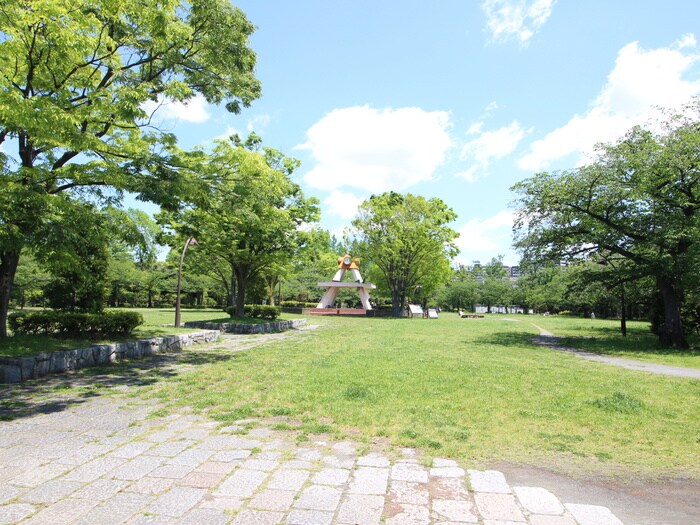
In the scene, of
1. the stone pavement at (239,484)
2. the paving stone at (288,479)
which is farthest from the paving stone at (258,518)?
the paving stone at (288,479)

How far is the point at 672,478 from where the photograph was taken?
378 cm

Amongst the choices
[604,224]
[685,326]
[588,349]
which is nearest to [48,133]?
[588,349]

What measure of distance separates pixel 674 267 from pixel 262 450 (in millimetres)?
14454

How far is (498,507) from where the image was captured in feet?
10.2

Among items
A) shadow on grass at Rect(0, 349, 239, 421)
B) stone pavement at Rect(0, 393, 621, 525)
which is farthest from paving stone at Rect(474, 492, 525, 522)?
shadow on grass at Rect(0, 349, 239, 421)

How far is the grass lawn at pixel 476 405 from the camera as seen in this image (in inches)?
171

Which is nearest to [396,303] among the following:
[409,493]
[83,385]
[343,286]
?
[343,286]

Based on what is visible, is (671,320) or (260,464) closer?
(260,464)

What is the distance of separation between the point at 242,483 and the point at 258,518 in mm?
588

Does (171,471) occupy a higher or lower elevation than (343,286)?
lower

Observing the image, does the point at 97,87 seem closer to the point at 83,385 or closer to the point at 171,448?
the point at 83,385

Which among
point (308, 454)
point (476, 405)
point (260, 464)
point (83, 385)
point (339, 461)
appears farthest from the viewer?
point (83, 385)

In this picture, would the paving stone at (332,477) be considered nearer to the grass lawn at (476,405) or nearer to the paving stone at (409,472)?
the paving stone at (409,472)

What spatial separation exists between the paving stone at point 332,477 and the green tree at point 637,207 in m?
13.9
